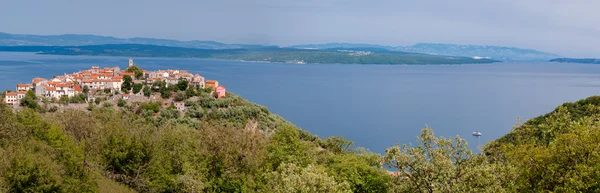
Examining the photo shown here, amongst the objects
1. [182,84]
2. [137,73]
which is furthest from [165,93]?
[137,73]

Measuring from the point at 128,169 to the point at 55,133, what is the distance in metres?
4.91

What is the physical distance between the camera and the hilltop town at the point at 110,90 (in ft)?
141

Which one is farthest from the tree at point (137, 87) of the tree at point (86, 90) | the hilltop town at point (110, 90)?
the tree at point (86, 90)

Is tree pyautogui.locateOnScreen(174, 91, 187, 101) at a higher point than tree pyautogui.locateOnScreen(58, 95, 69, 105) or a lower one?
higher

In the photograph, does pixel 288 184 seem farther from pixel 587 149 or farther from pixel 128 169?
pixel 128 169

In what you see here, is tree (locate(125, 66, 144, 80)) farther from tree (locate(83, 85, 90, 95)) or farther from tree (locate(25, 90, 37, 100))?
tree (locate(25, 90, 37, 100))

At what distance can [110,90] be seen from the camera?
1858 inches

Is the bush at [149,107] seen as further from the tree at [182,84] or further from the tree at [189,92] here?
the tree at [182,84]

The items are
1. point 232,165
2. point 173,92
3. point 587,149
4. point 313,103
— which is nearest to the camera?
point 587,149

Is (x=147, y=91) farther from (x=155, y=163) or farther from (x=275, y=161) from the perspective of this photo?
(x=275, y=161)

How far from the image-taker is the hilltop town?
141ft

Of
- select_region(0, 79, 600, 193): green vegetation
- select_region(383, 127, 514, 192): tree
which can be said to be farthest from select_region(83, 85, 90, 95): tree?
select_region(383, 127, 514, 192): tree

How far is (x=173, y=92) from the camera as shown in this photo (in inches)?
1886

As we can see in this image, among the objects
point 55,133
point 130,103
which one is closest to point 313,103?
point 130,103
